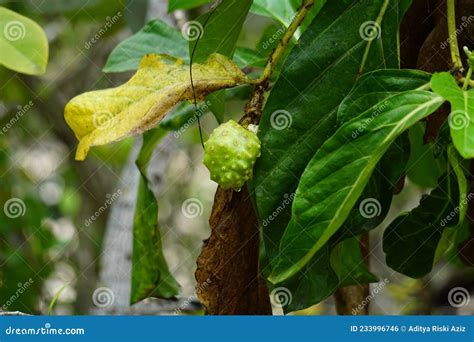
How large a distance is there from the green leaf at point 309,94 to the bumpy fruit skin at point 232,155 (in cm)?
2

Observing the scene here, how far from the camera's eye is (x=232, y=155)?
915 mm

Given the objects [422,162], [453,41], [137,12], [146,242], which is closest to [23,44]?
[146,242]

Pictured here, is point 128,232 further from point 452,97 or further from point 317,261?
point 452,97

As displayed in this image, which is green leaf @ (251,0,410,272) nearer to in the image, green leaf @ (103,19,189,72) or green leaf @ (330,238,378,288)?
green leaf @ (330,238,378,288)

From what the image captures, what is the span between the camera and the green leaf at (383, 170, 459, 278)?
1092mm

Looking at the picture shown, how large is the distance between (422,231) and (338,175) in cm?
35

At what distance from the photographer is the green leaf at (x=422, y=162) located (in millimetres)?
1216

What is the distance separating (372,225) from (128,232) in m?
0.89

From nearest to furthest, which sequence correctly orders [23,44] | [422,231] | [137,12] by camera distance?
[23,44] → [422,231] → [137,12]

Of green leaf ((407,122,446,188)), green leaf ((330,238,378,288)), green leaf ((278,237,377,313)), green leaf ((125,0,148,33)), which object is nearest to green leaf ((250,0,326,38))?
green leaf ((407,122,446,188))

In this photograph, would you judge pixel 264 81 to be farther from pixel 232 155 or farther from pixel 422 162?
pixel 422 162

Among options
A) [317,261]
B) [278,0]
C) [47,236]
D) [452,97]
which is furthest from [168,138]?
[452,97]

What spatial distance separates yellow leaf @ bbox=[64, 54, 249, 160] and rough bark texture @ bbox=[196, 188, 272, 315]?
13 cm

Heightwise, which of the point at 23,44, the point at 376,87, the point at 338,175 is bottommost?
the point at 338,175
